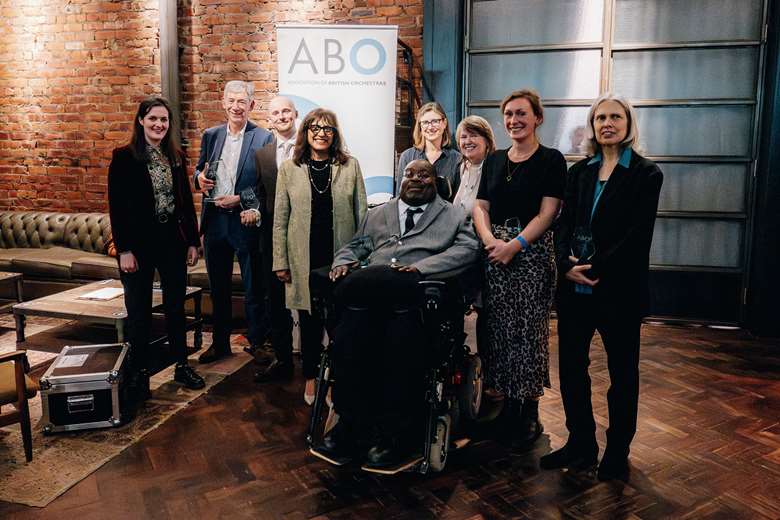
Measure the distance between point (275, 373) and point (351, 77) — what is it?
237 cm

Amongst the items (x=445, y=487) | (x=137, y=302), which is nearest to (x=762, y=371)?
(x=445, y=487)

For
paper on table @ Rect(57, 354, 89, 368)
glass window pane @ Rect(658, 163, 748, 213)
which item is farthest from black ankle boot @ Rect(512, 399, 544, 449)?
glass window pane @ Rect(658, 163, 748, 213)

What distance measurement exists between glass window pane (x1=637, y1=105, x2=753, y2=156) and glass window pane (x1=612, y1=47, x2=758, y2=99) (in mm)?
112

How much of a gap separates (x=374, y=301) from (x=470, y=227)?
668 mm

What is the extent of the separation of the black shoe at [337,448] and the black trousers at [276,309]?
124 centimetres

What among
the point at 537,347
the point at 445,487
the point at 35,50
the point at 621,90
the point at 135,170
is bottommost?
the point at 445,487

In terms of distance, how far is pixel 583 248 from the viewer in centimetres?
256

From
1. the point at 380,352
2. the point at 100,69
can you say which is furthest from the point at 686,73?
the point at 100,69

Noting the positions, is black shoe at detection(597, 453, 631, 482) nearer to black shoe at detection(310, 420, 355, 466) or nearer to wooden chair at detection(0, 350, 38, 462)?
black shoe at detection(310, 420, 355, 466)

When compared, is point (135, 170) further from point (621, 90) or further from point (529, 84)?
point (621, 90)

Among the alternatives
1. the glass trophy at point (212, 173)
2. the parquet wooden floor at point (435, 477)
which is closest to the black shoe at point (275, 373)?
the parquet wooden floor at point (435, 477)

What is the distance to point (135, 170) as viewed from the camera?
3.30 metres

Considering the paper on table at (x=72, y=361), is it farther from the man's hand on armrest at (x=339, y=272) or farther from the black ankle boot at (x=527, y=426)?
the black ankle boot at (x=527, y=426)

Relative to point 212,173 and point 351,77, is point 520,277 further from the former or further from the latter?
point 351,77
